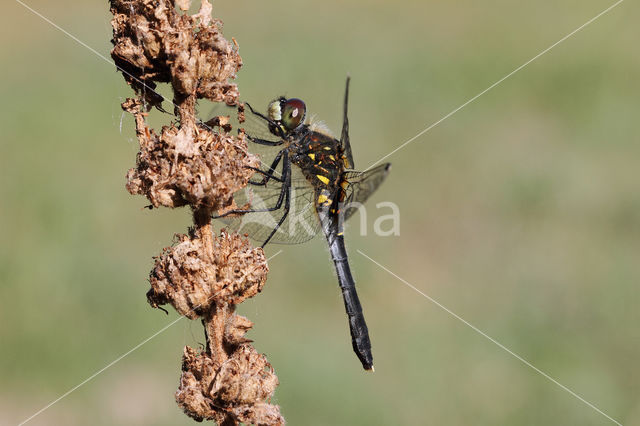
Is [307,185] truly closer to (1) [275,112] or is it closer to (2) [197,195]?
(1) [275,112]

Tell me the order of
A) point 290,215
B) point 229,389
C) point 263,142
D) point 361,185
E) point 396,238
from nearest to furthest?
point 229,389 → point 361,185 → point 263,142 → point 290,215 → point 396,238

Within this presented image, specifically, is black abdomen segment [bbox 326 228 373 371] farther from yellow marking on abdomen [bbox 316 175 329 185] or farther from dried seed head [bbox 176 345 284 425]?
dried seed head [bbox 176 345 284 425]

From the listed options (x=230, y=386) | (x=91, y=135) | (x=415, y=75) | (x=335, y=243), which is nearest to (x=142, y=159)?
(x=230, y=386)

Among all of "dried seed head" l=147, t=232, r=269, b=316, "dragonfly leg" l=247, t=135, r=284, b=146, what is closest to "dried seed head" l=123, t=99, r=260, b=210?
"dried seed head" l=147, t=232, r=269, b=316

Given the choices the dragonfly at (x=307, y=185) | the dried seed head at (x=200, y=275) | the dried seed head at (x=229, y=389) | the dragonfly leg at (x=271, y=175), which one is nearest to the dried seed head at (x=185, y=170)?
the dried seed head at (x=200, y=275)

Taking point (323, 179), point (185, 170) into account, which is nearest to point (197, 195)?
point (185, 170)

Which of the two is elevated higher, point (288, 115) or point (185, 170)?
point (288, 115)

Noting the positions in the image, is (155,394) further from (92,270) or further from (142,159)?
(142,159)
